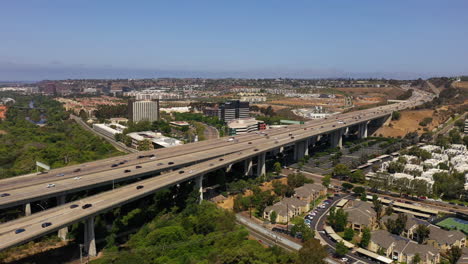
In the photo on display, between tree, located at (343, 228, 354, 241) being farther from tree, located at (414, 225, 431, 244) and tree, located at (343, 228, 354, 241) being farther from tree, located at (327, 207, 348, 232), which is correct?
tree, located at (414, 225, 431, 244)

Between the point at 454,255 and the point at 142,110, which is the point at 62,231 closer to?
the point at 454,255

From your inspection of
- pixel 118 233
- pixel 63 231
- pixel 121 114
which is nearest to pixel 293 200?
pixel 118 233

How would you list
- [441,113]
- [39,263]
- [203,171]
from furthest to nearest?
1. [441,113]
2. [203,171]
3. [39,263]

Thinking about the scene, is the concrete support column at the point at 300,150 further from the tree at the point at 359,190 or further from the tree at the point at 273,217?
the tree at the point at 273,217

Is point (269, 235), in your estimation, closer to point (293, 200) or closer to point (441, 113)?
point (293, 200)

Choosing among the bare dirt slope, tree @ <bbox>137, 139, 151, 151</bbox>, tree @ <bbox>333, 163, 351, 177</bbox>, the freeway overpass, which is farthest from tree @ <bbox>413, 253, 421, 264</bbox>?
the bare dirt slope

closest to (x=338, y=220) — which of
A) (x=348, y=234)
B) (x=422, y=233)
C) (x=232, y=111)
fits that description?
(x=348, y=234)

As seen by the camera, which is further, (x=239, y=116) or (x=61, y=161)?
(x=239, y=116)
